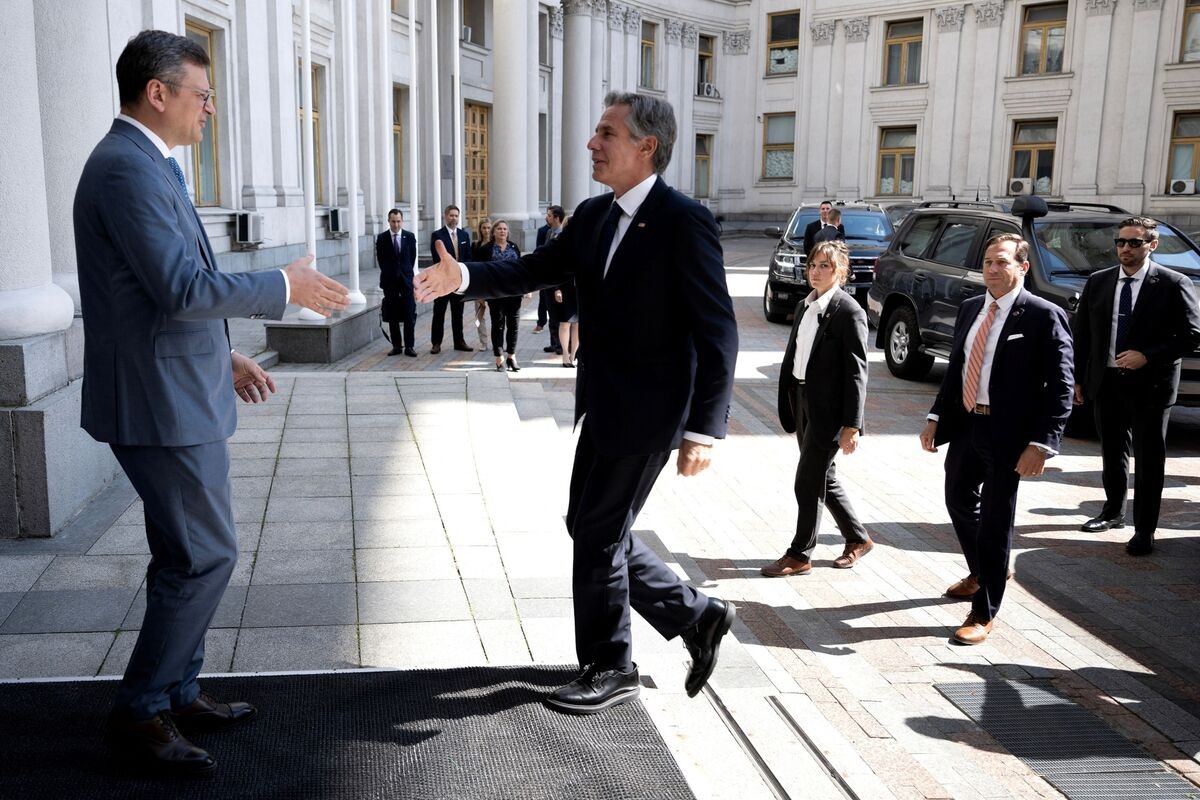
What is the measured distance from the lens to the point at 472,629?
14.6 feet

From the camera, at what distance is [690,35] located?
42906 millimetres

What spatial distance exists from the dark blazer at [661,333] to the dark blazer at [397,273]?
10.2 metres

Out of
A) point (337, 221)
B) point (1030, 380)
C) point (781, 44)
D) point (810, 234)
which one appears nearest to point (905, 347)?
point (810, 234)

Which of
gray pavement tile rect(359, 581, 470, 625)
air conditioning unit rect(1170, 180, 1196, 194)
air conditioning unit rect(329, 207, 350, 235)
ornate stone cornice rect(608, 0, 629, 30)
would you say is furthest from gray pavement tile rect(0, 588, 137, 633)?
ornate stone cornice rect(608, 0, 629, 30)

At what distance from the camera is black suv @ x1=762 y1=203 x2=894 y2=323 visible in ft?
57.8

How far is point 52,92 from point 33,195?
1116mm

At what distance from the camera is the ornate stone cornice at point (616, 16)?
126 ft

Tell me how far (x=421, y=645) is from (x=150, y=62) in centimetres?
231

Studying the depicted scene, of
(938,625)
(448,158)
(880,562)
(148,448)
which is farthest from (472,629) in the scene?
(448,158)

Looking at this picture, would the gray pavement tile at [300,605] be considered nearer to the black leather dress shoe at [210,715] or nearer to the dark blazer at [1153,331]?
the black leather dress shoe at [210,715]

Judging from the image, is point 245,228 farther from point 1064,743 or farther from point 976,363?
point 1064,743

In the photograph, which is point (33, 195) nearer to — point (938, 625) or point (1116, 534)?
point (938, 625)

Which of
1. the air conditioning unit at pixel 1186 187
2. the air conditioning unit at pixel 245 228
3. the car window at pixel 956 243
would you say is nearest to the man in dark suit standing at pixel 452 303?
the air conditioning unit at pixel 245 228

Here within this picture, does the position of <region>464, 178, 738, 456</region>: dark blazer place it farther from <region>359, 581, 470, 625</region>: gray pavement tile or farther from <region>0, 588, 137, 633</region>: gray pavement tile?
<region>0, 588, 137, 633</region>: gray pavement tile
